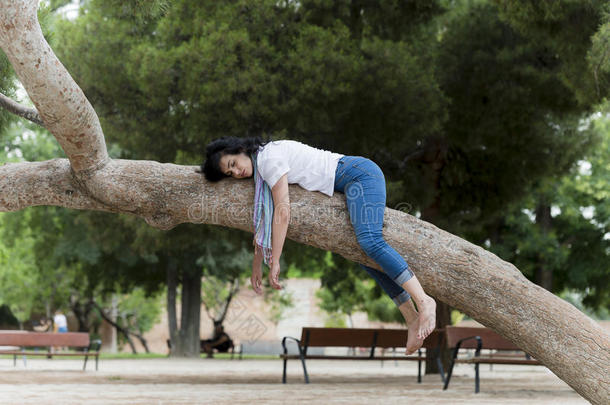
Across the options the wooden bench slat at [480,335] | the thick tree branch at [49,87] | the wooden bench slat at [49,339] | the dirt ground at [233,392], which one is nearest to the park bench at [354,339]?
the dirt ground at [233,392]

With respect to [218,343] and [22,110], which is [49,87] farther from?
[218,343]

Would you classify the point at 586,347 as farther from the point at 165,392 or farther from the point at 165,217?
the point at 165,392

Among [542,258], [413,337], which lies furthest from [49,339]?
[542,258]

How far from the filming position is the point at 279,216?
16.6 feet

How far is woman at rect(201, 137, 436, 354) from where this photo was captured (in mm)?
4918

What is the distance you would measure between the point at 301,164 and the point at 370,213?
577 mm

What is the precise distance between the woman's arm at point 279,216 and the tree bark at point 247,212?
5.2 inches

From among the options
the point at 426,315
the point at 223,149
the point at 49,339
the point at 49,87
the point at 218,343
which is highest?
the point at 49,87

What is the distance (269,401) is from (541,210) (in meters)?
18.3

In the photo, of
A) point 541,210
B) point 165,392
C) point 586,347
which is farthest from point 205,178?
point 541,210

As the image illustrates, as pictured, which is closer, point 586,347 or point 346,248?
point 586,347

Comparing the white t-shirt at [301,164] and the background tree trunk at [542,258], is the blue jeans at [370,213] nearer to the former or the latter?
the white t-shirt at [301,164]

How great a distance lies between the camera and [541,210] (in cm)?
2459

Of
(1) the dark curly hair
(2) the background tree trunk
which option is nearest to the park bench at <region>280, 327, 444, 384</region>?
(1) the dark curly hair
